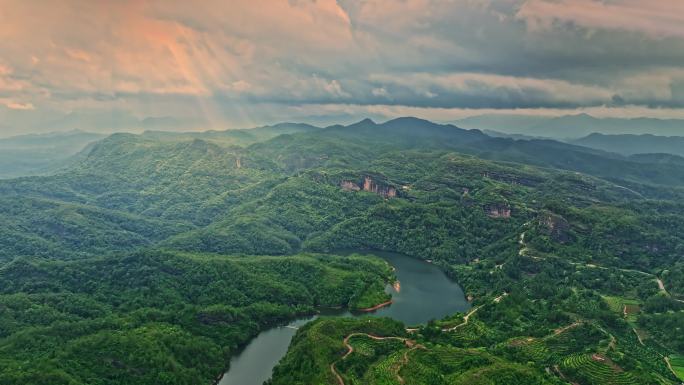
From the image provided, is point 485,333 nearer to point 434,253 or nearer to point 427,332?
point 427,332

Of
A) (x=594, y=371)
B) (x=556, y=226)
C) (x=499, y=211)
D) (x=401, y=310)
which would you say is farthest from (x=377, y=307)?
(x=499, y=211)

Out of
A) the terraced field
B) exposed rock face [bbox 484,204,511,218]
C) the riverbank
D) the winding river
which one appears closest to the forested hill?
exposed rock face [bbox 484,204,511,218]

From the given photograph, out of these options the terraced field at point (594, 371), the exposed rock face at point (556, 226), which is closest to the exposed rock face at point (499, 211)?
the exposed rock face at point (556, 226)

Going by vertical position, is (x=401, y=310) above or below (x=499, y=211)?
below

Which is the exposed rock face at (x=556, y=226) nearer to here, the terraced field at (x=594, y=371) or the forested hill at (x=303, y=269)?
the forested hill at (x=303, y=269)

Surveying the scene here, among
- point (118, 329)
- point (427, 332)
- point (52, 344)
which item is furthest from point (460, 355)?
point (52, 344)

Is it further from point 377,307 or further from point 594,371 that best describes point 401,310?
point 594,371
